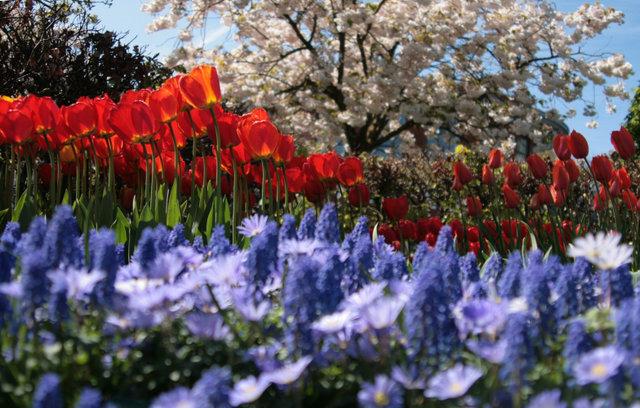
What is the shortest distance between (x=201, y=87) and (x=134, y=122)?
0.28 m

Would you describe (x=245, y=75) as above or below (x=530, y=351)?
above

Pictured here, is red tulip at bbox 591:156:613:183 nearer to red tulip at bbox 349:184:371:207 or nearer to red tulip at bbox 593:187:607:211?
red tulip at bbox 593:187:607:211

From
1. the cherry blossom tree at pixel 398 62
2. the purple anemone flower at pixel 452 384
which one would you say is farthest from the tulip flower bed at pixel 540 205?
the cherry blossom tree at pixel 398 62

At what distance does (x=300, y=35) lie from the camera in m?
17.5

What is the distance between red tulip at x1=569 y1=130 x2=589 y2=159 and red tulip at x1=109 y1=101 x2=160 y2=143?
74.2 inches

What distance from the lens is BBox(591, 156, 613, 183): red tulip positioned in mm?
3598

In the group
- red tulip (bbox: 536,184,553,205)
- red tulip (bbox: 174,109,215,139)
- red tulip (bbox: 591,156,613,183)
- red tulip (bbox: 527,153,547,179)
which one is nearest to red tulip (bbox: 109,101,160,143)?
red tulip (bbox: 174,109,215,139)

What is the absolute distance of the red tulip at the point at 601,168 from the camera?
3598 millimetres

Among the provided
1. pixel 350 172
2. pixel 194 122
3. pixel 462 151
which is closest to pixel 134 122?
pixel 194 122

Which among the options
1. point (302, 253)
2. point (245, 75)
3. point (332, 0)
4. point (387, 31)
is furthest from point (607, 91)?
point (302, 253)

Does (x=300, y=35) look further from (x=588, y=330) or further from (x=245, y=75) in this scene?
(x=588, y=330)

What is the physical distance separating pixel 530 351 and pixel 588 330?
21 centimetres

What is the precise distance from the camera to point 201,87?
292 centimetres

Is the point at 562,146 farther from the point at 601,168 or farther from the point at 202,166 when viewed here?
the point at 202,166
